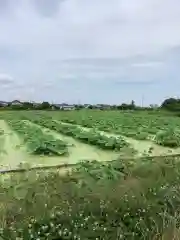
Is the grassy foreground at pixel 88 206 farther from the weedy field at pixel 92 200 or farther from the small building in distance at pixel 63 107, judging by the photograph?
the small building in distance at pixel 63 107

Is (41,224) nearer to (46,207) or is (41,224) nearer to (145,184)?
(46,207)

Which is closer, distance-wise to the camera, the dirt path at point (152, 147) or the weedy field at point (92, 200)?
the weedy field at point (92, 200)

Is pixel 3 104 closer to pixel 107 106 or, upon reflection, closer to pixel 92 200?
pixel 107 106

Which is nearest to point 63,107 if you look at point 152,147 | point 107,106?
point 107,106

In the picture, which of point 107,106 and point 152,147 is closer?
point 152,147

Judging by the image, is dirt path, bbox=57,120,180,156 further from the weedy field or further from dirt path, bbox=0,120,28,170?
dirt path, bbox=0,120,28,170

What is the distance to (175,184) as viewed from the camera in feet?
15.5

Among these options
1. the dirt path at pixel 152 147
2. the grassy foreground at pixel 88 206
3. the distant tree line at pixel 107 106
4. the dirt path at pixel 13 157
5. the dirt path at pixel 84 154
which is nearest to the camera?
the grassy foreground at pixel 88 206

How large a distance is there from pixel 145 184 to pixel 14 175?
163 centimetres

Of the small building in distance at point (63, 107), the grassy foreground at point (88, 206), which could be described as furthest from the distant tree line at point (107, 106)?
the grassy foreground at point (88, 206)

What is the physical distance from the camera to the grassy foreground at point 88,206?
342 cm

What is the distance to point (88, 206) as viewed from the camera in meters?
3.77

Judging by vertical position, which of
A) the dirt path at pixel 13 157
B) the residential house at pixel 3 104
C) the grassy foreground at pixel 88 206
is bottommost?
the grassy foreground at pixel 88 206

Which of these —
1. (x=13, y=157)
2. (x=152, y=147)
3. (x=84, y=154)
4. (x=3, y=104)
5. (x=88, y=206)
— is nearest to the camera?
(x=88, y=206)
